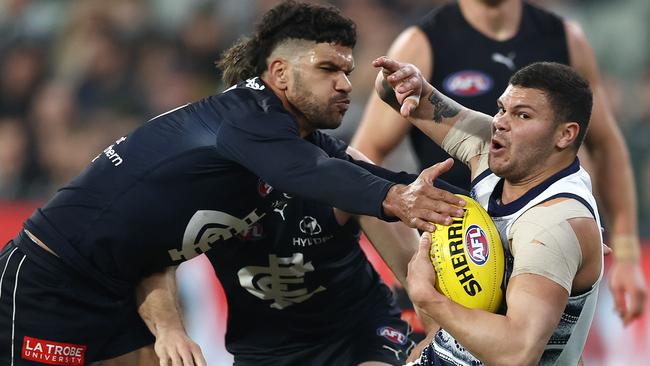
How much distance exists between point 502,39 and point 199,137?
7.56 ft

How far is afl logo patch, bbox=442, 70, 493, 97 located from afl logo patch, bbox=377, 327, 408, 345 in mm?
1405

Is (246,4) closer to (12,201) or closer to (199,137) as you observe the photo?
(12,201)

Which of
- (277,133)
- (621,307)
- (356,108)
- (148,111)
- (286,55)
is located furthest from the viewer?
(148,111)

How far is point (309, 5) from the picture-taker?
463cm

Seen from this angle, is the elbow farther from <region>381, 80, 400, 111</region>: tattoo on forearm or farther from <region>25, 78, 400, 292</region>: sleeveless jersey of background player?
<region>381, 80, 400, 111</region>: tattoo on forearm

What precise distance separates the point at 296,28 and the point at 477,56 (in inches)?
71.2

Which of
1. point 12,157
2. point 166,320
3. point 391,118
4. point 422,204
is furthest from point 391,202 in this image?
point 12,157

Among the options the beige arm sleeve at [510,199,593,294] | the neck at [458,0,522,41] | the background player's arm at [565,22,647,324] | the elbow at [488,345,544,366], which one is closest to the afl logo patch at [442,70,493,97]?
the neck at [458,0,522,41]

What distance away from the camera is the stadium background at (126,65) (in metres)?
9.81

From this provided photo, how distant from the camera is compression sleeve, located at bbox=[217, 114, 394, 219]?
4.04 meters

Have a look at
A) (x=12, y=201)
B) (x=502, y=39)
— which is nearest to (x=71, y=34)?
(x=12, y=201)

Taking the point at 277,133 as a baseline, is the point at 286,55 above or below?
above

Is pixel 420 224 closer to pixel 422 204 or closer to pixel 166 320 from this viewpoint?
pixel 422 204

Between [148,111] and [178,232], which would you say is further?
[148,111]
